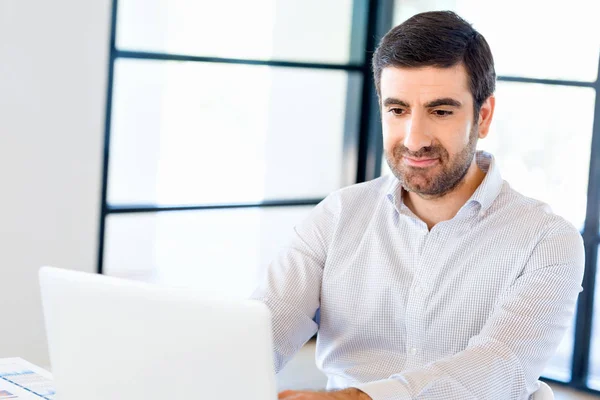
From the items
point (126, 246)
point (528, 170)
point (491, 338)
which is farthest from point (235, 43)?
point (491, 338)

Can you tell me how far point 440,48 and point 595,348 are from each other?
265 centimetres

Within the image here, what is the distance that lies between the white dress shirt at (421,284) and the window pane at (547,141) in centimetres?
219

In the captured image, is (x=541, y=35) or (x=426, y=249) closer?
(x=426, y=249)

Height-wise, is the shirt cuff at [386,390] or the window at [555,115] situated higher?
the window at [555,115]

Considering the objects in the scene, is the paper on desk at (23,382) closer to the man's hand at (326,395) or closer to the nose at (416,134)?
the man's hand at (326,395)

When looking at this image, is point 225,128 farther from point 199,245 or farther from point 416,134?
point 416,134

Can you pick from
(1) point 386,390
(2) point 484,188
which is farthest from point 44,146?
(1) point 386,390

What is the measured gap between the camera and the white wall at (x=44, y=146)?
144 inches

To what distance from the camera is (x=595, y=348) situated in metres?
4.34

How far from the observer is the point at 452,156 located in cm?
210

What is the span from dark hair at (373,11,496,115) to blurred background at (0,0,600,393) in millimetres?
1979

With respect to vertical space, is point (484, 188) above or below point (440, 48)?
below

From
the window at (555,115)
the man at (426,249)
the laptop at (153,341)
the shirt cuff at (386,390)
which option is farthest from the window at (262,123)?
the laptop at (153,341)

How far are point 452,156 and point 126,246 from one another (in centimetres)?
240
